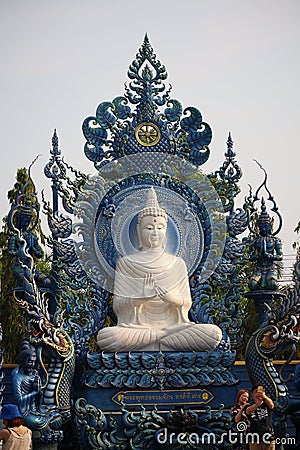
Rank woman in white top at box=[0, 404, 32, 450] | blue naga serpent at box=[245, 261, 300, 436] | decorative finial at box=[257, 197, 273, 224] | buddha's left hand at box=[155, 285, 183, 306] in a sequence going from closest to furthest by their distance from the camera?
1. woman in white top at box=[0, 404, 32, 450]
2. blue naga serpent at box=[245, 261, 300, 436]
3. buddha's left hand at box=[155, 285, 183, 306]
4. decorative finial at box=[257, 197, 273, 224]

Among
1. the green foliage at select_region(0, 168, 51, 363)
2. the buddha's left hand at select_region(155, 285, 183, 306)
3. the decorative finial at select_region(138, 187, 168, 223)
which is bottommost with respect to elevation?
the buddha's left hand at select_region(155, 285, 183, 306)

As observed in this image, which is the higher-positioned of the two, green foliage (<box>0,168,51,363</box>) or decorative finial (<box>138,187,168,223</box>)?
green foliage (<box>0,168,51,363</box>)

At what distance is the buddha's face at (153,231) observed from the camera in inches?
495

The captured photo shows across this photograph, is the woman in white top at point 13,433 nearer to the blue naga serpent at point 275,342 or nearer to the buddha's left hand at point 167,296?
the buddha's left hand at point 167,296

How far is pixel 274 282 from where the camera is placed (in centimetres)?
1261

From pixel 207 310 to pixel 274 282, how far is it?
0.91 m

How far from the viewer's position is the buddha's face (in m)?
12.6

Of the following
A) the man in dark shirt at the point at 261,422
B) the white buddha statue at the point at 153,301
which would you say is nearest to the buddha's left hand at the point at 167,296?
the white buddha statue at the point at 153,301

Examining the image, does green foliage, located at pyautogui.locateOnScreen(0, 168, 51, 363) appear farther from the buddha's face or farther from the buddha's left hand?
the buddha's left hand

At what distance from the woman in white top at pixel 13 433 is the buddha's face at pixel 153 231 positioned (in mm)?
4015

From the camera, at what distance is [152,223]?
495 inches

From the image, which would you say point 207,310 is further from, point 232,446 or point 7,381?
point 7,381

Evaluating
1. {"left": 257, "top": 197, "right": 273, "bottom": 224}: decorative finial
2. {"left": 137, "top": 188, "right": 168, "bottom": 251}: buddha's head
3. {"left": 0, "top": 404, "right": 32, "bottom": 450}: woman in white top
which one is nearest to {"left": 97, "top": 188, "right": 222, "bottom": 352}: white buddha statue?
{"left": 137, "top": 188, "right": 168, "bottom": 251}: buddha's head

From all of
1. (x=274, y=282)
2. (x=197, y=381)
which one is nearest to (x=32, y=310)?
(x=197, y=381)
